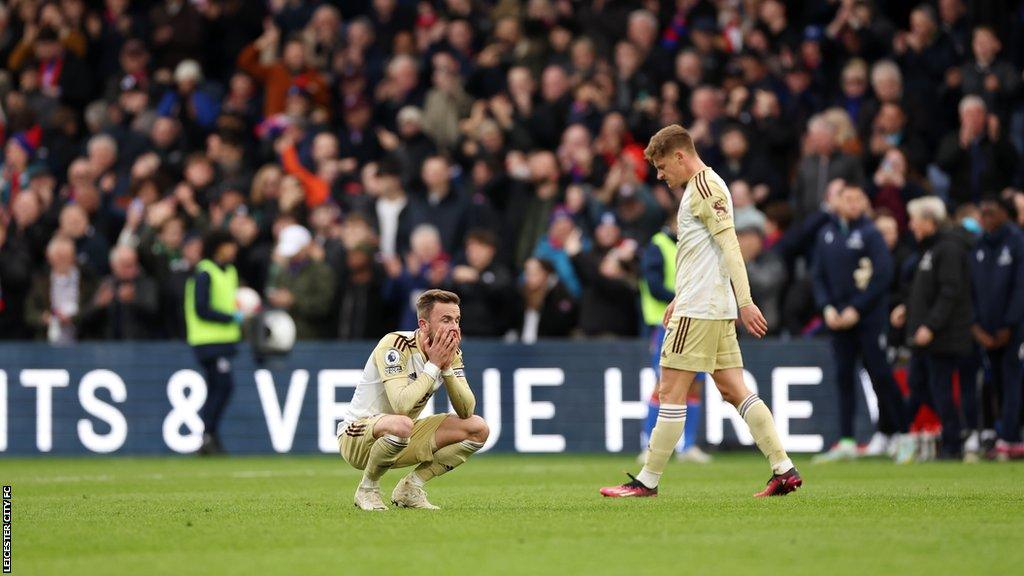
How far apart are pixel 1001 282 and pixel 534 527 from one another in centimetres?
873

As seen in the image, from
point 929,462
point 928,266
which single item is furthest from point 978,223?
A: point 929,462

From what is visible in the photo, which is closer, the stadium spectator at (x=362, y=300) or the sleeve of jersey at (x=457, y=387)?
the sleeve of jersey at (x=457, y=387)

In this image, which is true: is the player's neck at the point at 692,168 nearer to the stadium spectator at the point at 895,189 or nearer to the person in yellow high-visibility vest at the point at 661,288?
the person in yellow high-visibility vest at the point at 661,288

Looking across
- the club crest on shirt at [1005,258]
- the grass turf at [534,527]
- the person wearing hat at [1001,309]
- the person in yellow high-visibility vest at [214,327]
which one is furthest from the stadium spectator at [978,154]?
the person in yellow high-visibility vest at [214,327]

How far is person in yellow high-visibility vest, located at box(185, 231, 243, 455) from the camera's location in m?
18.1

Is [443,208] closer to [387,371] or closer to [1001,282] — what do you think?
[1001,282]

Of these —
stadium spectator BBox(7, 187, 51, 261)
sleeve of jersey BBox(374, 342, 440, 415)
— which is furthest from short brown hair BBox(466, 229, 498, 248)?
sleeve of jersey BBox(374, 342, 440, 415)

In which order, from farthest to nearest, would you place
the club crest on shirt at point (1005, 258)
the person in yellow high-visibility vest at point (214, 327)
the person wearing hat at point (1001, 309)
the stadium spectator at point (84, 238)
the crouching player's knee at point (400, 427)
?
the stadium spectator at point (84, 238) → the person in yellow high-visibility vest at point (214, 327) → the club crest on shirt at point (1005, 258) → the person wearing hat at point (1001, 309) → the crouching player's knee at point (400, 427)

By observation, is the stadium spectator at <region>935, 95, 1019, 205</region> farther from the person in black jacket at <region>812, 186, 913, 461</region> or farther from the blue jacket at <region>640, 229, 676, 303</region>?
the blue jacket at <region>640, 229, 676, 303</region>

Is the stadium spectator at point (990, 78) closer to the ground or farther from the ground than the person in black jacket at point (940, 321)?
farther from the ground

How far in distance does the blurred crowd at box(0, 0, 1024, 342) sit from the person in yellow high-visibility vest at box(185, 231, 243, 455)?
0.87 metres

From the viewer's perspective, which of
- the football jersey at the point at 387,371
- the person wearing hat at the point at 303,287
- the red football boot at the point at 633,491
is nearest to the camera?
the football jersey at the point at 387,371

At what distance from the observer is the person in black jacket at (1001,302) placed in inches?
633

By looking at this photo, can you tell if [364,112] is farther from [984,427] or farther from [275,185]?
[984,427]
